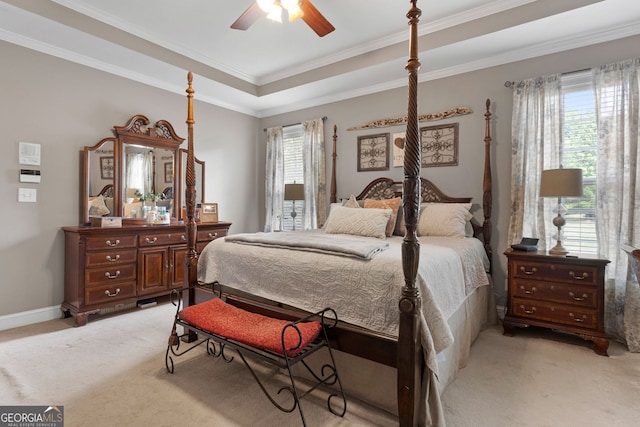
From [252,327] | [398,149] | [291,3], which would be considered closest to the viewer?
[252,327]

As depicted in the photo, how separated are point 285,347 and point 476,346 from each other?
1852 millimetres

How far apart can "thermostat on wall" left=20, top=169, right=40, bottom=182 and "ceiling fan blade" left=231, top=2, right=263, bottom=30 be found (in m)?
2.43

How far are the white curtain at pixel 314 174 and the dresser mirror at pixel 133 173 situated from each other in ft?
5.85

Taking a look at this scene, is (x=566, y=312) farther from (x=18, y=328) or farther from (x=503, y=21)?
(x=18, y=328)

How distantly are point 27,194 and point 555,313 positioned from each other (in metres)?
4.92

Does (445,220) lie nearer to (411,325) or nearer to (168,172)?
(411,325)

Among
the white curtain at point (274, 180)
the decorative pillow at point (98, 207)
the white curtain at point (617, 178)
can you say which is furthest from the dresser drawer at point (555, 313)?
the decorative pillow at point (98, 207)

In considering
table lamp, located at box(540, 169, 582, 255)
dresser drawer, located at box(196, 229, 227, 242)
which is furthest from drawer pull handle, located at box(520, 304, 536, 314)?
dresser drawer, located at box(196, 229, 227, 242)

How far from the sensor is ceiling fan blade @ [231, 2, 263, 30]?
238 centimetres

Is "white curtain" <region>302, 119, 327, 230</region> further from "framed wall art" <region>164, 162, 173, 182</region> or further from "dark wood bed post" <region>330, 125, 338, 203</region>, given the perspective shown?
"framed wall art" <region>164, 162, 173, 182</region>

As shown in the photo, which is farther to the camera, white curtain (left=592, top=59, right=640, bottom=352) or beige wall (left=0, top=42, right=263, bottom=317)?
beige wall (left=0, top=42, right=263, bottom=317)

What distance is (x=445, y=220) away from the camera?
3.16 meters

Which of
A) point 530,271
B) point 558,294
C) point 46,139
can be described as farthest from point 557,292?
point 46,139

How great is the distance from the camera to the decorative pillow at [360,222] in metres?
3.05
